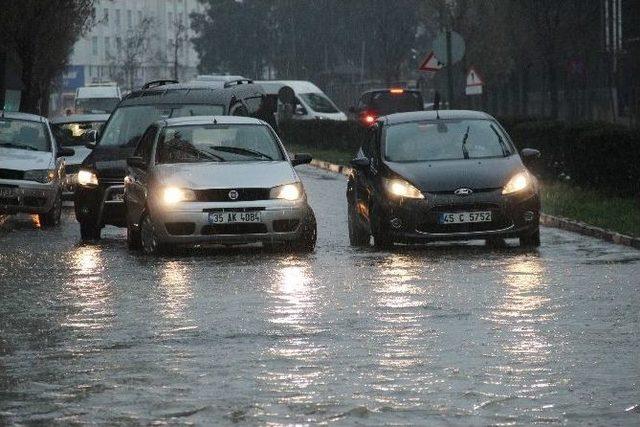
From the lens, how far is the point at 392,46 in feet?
330

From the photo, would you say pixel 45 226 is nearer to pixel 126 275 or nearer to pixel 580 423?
pixel 126 275

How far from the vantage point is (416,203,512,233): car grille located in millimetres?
18984

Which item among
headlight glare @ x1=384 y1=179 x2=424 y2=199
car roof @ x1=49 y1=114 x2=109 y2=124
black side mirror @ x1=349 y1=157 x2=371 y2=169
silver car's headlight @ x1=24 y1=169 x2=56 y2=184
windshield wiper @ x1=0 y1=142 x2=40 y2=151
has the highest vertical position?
car roof @ x1=49 y1=114 x2=109 y2=124

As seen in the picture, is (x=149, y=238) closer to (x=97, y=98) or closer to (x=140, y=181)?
(x=140, y=181)

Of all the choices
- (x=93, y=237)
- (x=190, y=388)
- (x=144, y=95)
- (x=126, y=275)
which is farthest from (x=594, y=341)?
(x=144, y=95)

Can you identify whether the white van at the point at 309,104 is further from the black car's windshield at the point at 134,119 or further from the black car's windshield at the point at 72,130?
the black car's windshield at the point at 134,119

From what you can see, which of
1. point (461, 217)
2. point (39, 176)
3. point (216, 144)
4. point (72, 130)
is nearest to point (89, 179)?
point (216, 144)

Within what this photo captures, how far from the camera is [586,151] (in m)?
28.3

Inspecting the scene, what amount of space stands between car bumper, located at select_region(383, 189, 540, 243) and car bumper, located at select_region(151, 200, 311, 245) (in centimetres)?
104

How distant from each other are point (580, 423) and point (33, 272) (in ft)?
32.4

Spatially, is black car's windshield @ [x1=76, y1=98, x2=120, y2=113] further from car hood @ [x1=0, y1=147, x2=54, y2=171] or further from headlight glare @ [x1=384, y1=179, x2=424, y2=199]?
headlight glare @ [x1=384, y1=179, x2=424, y2=199]

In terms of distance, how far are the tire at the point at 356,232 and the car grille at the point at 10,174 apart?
6.80m

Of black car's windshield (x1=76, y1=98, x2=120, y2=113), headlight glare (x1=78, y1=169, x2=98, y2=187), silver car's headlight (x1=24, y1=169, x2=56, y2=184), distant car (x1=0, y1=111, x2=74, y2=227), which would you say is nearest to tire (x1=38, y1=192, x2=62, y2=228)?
distant car (x1=0, y1=111, x2=74, y2=227)

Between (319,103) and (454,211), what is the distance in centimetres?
4311
